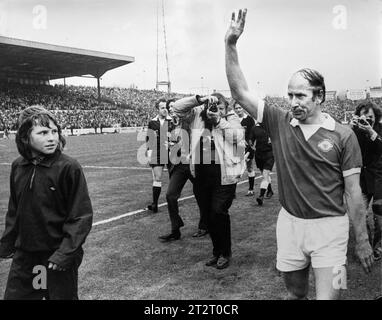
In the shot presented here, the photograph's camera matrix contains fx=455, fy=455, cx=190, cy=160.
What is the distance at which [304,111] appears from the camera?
299 cm

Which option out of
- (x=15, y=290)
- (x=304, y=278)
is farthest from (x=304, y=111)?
(x=15, y=290)

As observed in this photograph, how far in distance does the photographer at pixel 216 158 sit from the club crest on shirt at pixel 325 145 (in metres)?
2.14

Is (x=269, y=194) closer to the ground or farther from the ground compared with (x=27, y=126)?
closer to the ground

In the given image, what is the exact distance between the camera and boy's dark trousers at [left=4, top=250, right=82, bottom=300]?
10.1 feet

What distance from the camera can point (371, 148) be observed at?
507 cm

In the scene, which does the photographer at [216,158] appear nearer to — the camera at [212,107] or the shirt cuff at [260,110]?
the camera at [212,107]

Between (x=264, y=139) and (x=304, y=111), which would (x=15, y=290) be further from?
(x=264, y=139)

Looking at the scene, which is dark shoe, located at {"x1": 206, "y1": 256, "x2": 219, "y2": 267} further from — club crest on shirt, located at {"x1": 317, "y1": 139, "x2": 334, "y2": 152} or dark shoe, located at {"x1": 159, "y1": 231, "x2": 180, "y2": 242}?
club crest on shirt, located at {"x1": 317, "y1": 139, "x2": 334, "y2": 152}

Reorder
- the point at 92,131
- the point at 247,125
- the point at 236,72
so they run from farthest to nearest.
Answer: the point at 92,131, the point at 247,125, the point at 236,72

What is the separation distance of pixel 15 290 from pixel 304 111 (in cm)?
228

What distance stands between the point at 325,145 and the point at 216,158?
8.06 feet

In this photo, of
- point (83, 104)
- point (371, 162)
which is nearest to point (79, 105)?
point (83, 104)

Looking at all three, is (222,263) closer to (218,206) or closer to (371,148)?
(218,206)

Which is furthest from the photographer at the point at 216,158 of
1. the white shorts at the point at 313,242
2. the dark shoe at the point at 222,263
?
the white shorts at the point at 313,242
